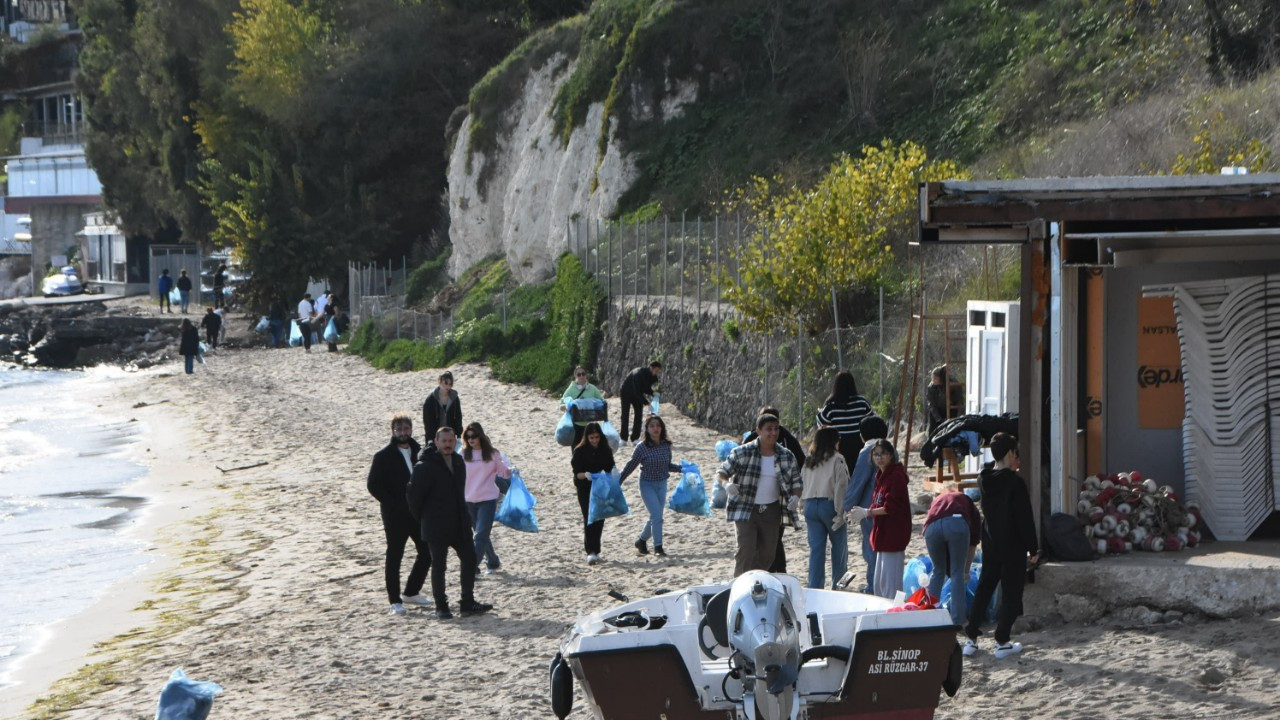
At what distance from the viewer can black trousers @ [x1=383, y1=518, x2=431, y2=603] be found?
40.2 ft

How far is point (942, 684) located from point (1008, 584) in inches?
73.5

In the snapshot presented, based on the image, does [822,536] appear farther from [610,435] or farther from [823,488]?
[610,435]

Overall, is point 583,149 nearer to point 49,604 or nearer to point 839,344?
point 839,344

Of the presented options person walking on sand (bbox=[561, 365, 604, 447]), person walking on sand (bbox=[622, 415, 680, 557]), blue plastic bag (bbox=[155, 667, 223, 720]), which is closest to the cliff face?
person walking on sand (bbox=[561, 365, 604, 447])

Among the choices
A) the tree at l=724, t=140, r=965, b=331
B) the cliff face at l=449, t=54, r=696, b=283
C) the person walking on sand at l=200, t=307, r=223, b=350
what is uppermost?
the cliff face at l=449, t=54, r=696, b=283

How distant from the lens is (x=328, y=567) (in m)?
15.3

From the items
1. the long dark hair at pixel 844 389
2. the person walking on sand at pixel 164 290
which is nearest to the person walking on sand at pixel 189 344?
the person walking on sand at pixel 164 290

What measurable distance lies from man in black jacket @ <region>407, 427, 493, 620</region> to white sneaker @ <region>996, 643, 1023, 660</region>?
14.7 ft

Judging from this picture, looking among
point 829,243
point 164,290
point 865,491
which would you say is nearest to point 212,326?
point 164,290

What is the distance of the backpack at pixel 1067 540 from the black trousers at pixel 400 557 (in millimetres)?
5074

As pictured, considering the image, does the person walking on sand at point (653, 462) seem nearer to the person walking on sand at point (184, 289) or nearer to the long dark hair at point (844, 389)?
the long dark hair at point (844, 389)

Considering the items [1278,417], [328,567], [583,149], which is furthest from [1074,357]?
[583,149]

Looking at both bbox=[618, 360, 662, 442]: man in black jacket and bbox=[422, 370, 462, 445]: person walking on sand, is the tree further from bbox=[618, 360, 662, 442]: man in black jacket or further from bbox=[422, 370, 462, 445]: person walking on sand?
bbox=[422, 370, 462, 445]: person walking on sand

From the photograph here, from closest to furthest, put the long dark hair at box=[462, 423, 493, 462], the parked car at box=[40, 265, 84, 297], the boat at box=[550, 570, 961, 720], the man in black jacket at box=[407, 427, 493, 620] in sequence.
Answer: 1. the boat at box=[550, 570, 961, 720]
2. the man in black jacket at box=[407, 427, 493, 620]
3. the long dark hair at box=[462, 423, 493, 462]
4. the parked car at box=[40, 265, 84, 297]
